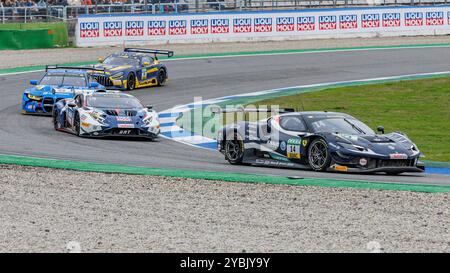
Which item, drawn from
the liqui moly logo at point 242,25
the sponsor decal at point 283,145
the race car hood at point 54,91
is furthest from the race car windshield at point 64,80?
the liqui moly logo at point 242,25

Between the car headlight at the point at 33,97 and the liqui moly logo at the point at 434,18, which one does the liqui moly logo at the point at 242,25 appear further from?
the car headlight at the point at 33,97

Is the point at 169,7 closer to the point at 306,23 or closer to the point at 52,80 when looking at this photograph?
the point at 306,23

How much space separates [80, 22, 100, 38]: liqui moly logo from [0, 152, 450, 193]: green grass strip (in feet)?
78.0

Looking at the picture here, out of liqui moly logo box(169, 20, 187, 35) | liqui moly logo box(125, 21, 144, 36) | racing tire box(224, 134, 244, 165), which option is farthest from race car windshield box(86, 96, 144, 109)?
liqui moly logo box(169, 20, 187, 35)

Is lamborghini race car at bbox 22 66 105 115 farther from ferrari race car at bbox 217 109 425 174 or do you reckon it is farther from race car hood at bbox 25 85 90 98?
ferrari race car at bbox 217 109 425 174

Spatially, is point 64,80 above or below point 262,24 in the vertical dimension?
below

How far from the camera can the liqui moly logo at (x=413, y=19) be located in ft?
155

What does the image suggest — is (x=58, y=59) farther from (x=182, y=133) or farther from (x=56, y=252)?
(x=56, y=252)

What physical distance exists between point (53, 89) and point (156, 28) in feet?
55.9

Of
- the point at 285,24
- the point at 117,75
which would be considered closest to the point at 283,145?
the point at 117,75

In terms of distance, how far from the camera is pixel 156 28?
4300 cm

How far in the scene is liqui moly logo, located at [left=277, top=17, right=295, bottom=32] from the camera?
1786 inches

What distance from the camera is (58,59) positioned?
38.8 metres
